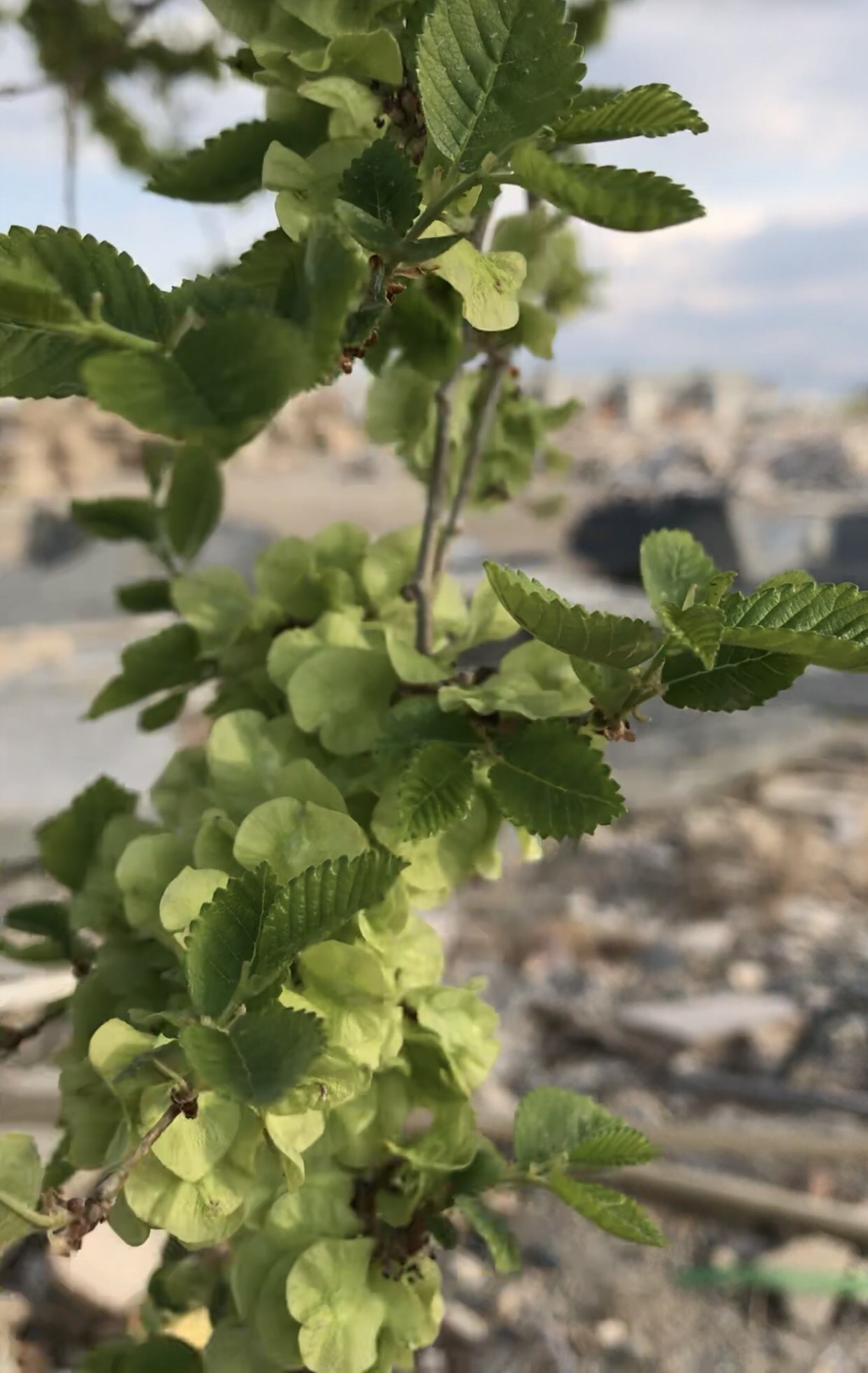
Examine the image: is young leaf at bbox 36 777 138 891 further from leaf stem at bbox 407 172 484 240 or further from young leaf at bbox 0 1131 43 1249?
leaf stem at bbox 407 172 484 240

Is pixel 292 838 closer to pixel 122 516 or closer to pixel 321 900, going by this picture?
pixel 321 900

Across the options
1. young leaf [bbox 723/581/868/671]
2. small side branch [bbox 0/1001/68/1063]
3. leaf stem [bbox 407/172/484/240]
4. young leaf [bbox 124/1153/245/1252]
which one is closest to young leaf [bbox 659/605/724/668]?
young leaf [bbox 723/581/868/671]

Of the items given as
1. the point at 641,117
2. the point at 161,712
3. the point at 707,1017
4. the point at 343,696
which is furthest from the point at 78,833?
the point at 707,1017

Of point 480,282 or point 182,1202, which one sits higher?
point 480,282

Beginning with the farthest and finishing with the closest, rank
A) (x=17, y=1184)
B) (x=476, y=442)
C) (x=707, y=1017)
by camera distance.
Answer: (x=707, y=1017), (x=476, y=442), (x=17, y=1184)

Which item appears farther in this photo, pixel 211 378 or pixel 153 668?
pixel 153 668

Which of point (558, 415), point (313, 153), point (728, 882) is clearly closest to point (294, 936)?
point (313, 153)

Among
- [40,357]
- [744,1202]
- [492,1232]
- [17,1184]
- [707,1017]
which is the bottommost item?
[707,1017]
